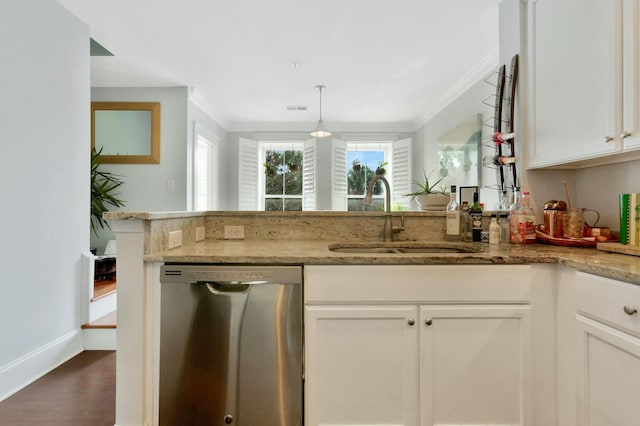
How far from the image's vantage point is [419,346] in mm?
1291

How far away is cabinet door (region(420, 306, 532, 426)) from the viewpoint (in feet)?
4.22

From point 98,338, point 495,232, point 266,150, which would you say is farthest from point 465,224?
point 266,150

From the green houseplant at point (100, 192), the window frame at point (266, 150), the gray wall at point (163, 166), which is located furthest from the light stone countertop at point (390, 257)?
the window frame at point (266, 150)

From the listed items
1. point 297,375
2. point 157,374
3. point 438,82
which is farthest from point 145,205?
point 438,82

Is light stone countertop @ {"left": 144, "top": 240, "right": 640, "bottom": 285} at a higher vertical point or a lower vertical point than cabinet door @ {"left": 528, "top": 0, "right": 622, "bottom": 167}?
lower

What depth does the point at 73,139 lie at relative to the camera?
238 centimetres

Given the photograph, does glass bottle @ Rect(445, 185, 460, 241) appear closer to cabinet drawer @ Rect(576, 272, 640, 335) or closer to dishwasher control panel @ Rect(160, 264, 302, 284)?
cabinet drawer @ Rect(576, 272, 640, 335)

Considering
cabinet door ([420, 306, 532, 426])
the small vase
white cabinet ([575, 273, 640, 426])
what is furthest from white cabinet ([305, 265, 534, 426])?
the small vase

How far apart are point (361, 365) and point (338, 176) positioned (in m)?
4.14

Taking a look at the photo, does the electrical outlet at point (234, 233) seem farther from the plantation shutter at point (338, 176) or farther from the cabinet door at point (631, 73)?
the plantation shutter at point (338, 176)

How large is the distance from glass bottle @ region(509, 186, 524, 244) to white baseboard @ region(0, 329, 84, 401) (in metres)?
2.92

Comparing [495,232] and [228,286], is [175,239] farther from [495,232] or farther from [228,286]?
[495,232]

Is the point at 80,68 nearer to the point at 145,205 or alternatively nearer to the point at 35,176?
the point at 35,176

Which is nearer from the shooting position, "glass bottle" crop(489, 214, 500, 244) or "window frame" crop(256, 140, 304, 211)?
"glass bottle" crop(489, 214, 500, 244)
